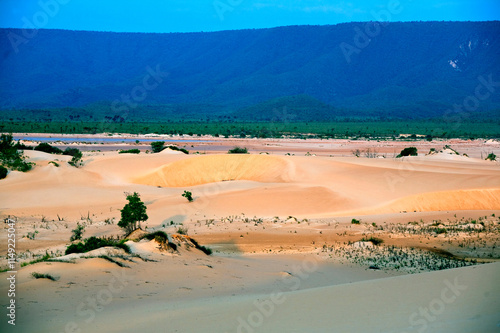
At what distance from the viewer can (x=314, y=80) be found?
170 metres

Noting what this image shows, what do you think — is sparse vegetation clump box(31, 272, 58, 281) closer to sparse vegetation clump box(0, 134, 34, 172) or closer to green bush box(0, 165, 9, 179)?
green bush box(0, 165, 9, 179)

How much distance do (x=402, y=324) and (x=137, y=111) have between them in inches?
5776

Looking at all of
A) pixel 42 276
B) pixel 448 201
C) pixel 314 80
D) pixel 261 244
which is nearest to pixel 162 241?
pixel 42 276

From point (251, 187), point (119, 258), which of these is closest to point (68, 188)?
point (251, 187)

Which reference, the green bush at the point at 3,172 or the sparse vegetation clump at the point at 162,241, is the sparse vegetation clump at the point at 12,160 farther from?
the sparse vegetation clump at the point at 162,241

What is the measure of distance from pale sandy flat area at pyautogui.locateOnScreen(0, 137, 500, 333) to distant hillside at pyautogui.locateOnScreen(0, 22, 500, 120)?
10607cm

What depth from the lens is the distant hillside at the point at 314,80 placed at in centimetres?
15112

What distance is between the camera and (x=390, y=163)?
36.3 m

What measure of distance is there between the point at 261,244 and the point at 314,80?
157 m

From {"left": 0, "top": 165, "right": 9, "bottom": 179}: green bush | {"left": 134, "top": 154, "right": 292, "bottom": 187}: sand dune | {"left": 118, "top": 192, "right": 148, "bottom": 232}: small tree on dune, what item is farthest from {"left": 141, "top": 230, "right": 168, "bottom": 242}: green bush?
{"left": 134, "top": 154, "right": 292, "bottom": 187}: sand dune

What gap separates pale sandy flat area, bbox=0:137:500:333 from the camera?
746 centimetres

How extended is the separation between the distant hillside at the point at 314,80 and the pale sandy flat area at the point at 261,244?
10607 centimetres

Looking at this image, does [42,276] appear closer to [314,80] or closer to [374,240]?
[374,240]

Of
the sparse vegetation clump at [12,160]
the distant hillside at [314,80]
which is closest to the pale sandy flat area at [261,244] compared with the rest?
the sparse vegetation clump at [12,160]
